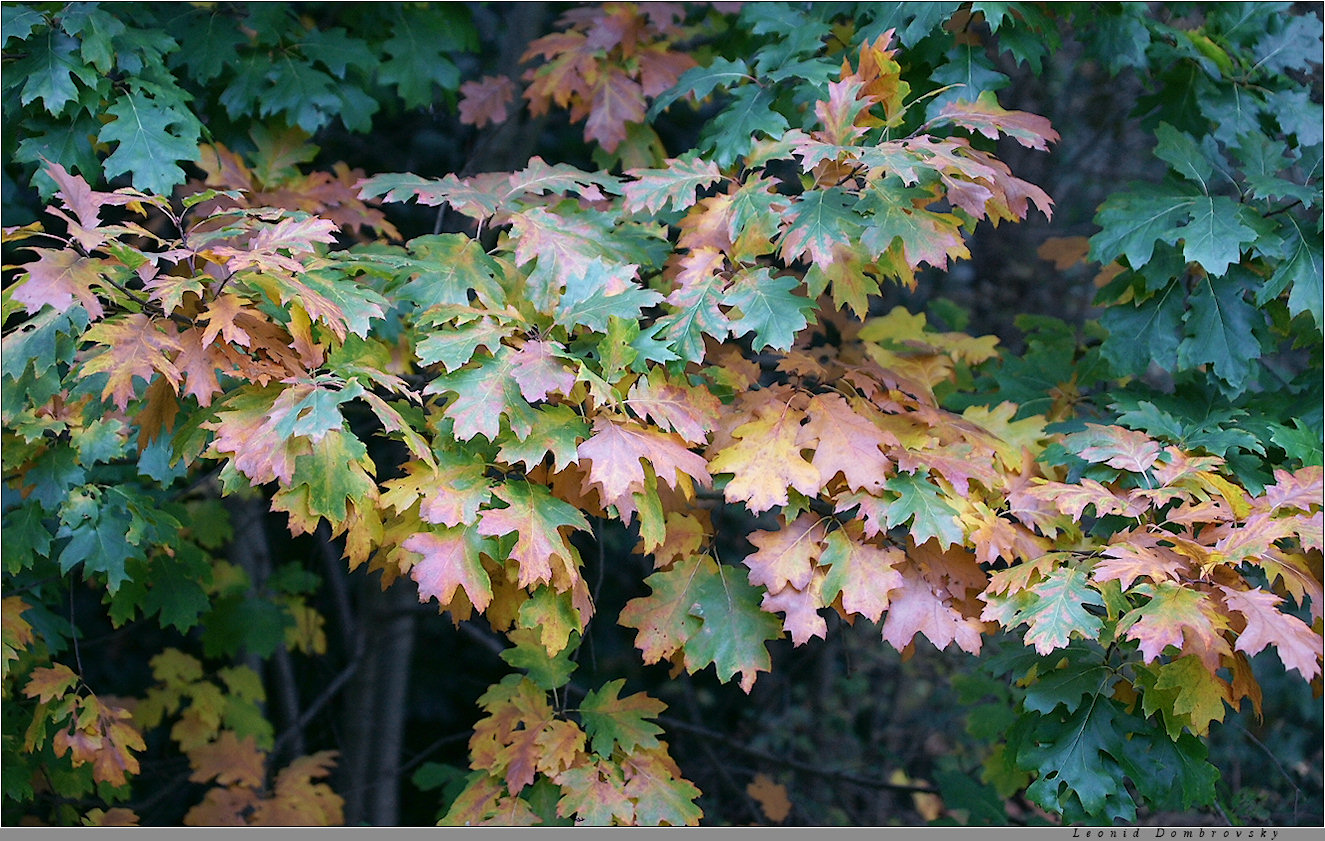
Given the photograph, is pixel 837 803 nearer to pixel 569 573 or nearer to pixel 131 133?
pixel 569 573

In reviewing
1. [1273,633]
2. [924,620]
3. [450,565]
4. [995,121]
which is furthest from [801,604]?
[995,121]

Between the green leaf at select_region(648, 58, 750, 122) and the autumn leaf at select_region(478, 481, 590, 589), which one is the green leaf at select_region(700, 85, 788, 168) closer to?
the green leaf at select_region(648, 58, 750, 122)

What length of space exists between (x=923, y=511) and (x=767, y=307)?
50 cm

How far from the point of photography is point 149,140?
7.83 feet

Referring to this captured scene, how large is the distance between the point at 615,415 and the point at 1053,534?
0.91 meters

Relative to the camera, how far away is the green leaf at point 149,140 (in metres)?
2.34

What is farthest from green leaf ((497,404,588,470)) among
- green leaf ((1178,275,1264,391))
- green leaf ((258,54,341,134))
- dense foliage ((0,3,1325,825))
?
green leaf ((1178,275,1264,391))

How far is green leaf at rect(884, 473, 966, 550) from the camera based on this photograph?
1.99 meters

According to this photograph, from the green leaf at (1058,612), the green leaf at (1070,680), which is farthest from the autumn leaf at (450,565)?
the green leaf at (1070,680)

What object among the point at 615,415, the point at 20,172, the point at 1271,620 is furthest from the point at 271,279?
the point at 1271,620

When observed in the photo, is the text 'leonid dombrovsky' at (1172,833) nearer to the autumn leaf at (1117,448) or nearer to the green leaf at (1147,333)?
the autumn leaf at (1117,448)

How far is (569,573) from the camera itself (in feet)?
6.23

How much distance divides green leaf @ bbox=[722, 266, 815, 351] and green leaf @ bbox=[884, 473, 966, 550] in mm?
368

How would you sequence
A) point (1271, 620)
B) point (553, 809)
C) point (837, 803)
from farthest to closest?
point (837, 803) < point (553, 809) < point (1271, 620)
